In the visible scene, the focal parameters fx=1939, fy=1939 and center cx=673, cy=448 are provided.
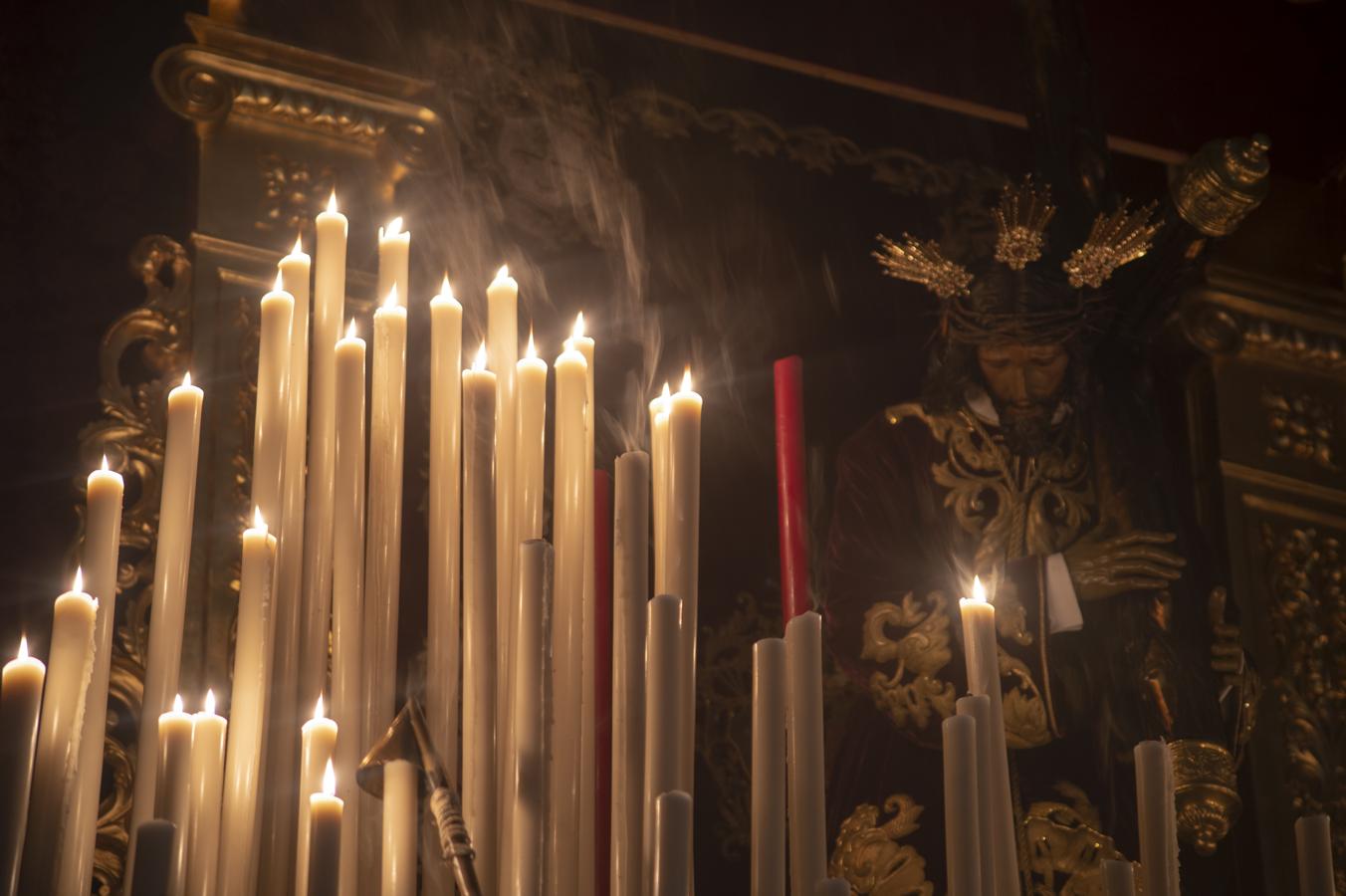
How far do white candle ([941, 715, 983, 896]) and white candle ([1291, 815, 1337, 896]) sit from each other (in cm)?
24

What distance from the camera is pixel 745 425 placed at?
297 cm

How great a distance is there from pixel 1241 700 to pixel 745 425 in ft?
2.74

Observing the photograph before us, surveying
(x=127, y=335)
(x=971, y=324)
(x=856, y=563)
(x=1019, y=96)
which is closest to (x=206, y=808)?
(x=127, y=335)

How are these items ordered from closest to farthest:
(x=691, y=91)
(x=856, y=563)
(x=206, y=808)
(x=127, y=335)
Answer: (x=206, y=808), (x=127, y=335), (x=856, y=563), (x=691, y=91)

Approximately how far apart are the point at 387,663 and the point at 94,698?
0.18 metres

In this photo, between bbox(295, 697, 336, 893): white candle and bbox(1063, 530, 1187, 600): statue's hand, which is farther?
bbox(1063, 530, 1187, 600): statue's hand

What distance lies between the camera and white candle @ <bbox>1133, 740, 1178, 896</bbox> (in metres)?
1.19

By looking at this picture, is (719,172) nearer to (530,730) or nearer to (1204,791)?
(1204,791)

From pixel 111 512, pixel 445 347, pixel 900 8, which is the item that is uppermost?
pixel 900 8

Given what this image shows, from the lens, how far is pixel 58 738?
1.07 meters

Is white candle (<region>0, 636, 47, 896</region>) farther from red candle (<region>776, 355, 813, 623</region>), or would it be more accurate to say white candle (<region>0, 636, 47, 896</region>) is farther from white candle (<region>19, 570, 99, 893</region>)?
red candle (<region>776, 355, 813, 623</region>)

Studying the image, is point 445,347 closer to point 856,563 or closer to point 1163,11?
point 856,563

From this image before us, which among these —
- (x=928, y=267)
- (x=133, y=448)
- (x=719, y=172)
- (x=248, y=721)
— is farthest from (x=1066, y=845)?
(x=248, y=721)

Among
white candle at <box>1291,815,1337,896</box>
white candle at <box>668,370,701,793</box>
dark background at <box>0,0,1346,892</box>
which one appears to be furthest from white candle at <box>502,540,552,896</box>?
dark background at <box>0,0,1346,892</box>
